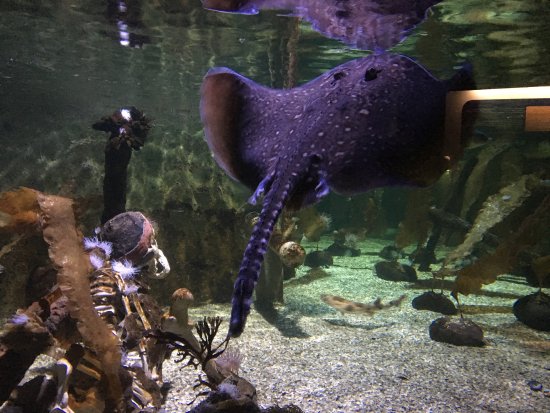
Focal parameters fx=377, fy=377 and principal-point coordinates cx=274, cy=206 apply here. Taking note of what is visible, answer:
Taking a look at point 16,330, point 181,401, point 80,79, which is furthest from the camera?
point 80,79

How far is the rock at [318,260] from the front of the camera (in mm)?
13070

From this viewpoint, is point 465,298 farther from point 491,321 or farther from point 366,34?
point 366,34

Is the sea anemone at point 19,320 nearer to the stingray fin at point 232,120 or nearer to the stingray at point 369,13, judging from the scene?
the stingray fin at point 232,120

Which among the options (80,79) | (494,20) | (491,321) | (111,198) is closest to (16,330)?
(111,198)

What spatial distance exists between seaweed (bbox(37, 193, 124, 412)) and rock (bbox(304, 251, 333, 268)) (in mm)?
10090

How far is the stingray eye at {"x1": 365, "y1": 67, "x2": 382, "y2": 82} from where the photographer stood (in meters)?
3.13

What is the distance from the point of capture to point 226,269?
8727 millimetres

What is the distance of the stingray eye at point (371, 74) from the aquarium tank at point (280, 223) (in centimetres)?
5

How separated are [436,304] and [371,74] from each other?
733 cm

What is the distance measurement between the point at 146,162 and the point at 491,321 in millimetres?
10379

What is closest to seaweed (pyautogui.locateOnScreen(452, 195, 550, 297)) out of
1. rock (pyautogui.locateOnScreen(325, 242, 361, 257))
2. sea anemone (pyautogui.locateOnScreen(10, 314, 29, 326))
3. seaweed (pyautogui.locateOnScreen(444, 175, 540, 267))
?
seaweed (pyautogui.locateOnScreen(444, 175, 540, 267))

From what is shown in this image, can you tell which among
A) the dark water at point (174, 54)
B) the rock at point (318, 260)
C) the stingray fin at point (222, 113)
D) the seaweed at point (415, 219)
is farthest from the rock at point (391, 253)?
the stingray fin at point (222, 113)

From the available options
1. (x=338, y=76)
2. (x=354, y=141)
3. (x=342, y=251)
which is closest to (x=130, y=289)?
(x=354, y=141)

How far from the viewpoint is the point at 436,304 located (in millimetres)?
8891
